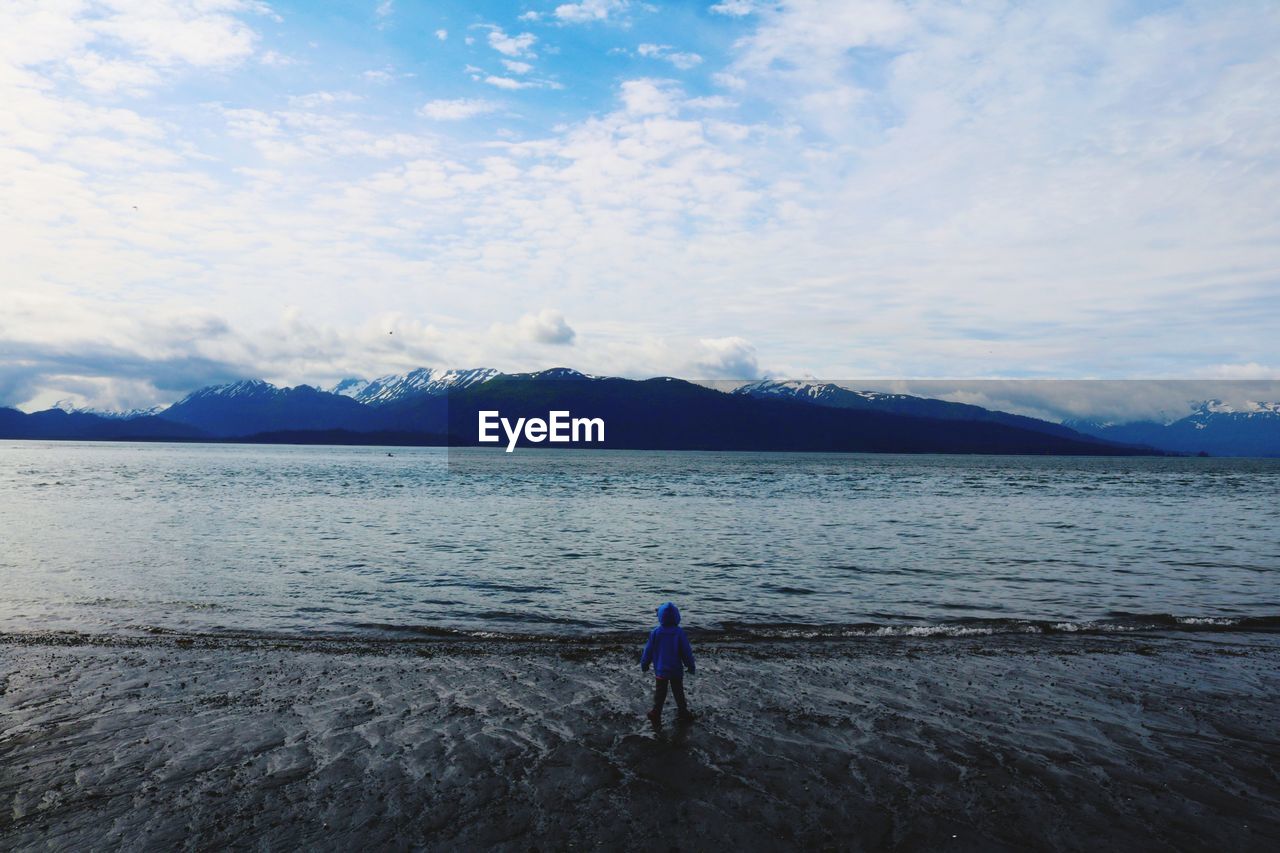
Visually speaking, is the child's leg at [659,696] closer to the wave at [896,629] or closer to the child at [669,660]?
the child at [669,660]

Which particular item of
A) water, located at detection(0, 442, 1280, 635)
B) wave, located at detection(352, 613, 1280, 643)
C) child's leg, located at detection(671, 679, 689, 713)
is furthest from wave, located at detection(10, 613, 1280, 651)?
child's leg, located at detection(671, 679, 689, 713)

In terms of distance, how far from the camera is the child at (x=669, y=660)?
12961 millimetres

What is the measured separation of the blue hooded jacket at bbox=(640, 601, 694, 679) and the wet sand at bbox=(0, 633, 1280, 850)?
1.04 m

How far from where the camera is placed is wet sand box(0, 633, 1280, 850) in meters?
9.31

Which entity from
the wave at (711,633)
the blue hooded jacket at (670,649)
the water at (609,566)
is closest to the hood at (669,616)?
the blue hooded jacket at (670,649)

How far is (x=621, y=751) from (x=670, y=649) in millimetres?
2037

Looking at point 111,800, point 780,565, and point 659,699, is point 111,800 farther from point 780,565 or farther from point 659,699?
point 780,565

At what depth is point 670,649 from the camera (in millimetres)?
13148

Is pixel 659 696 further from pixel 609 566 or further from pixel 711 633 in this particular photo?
pixel 609 566

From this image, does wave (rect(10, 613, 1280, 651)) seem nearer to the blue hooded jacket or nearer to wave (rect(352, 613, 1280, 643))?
wave (rect(352, 613, 1280, 643))

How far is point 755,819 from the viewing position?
959 centimetres

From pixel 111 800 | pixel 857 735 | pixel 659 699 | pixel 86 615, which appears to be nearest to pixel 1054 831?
pixel 857 735

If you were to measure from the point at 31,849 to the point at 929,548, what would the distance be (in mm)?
37352

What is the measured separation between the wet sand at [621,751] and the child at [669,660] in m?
0.41
